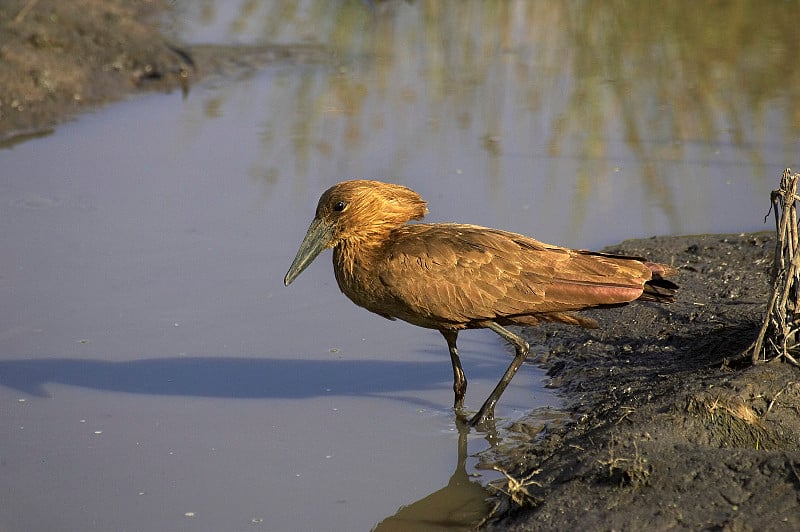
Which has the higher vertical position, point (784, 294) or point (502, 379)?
point (784, 294)

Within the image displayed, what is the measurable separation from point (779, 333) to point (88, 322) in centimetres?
378

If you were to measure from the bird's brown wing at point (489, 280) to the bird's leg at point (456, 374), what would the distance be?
241mm

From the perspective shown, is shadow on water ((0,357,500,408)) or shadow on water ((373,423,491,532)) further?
shadow on water ((0,357,500,408))

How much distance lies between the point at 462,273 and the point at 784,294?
1.42 metres

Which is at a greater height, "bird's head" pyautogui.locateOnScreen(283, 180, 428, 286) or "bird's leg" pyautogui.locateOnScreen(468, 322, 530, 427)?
"bird's head" pyautogui.locateOnScreen(283, 180, 428, 286)

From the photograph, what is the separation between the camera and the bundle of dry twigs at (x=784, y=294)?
4.95m

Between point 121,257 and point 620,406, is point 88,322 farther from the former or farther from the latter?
point 620,406

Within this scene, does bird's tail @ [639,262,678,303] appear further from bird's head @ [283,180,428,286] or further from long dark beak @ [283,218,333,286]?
long dark beak @ [283,218,333,286]

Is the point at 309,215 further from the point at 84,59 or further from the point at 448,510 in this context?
the point at 84,59

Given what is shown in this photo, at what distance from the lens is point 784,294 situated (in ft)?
16.3

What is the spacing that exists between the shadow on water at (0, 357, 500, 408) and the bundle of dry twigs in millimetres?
1639

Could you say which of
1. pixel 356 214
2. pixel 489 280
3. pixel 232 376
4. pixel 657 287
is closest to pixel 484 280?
pixel 489 280

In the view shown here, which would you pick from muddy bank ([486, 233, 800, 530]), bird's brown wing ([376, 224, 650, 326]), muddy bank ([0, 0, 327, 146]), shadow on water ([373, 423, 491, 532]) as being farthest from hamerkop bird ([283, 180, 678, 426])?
muddy bank ([0, 0, 327, 146])

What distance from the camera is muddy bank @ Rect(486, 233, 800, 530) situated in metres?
4.19
